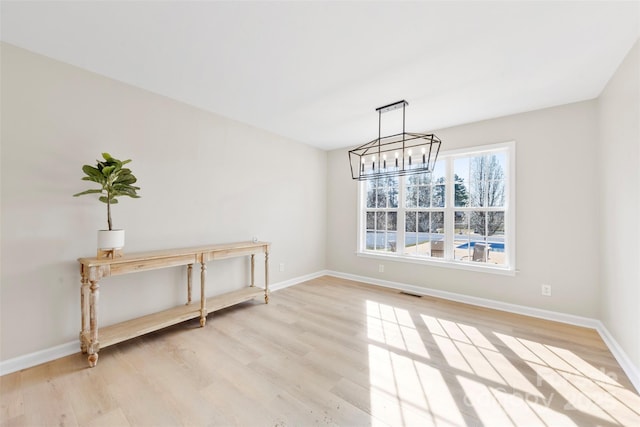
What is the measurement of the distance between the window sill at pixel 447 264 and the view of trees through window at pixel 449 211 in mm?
91

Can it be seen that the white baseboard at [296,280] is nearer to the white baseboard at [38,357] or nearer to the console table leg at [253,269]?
the console table leg at [253,269]

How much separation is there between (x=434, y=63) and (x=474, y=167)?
2.07 metres

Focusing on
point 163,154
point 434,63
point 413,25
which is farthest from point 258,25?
point 163,154

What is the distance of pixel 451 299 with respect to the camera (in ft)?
12.8

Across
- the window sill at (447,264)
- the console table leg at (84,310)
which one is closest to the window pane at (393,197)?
the window sill at (447,264)

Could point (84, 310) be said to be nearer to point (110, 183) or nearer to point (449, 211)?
point (110, 183)

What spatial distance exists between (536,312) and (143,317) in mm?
4557

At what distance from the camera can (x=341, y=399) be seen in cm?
181

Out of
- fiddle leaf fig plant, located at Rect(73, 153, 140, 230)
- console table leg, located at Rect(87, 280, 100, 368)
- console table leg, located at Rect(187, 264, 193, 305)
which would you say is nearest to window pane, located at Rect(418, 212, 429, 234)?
console table leg, located at Rect(187, 264, 193, 305)

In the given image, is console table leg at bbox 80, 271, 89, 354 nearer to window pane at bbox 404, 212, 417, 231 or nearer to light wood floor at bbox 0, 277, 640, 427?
light wood floor at bbox 0, 277, 640, 427

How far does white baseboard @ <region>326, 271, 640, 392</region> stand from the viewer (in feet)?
7.01

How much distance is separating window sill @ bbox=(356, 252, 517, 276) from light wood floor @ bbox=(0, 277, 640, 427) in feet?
2.14

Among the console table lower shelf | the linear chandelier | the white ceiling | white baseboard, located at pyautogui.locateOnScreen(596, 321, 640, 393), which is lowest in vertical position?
white baseboard, located at pyautogui.locateOnScreen(596, 321, 640, 393)

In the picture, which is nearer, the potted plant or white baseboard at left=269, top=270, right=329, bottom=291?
the potted plant
